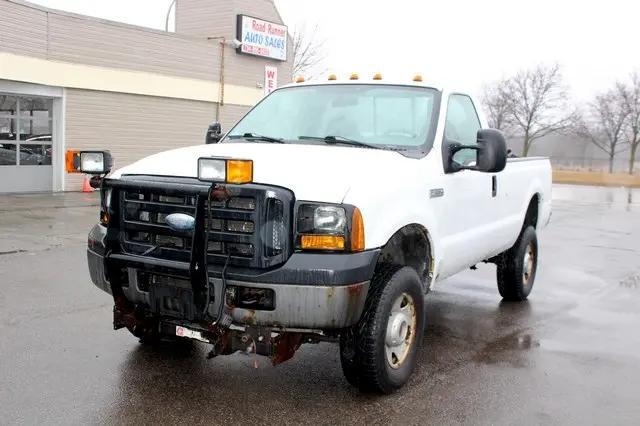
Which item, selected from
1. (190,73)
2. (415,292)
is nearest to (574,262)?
(415,292)

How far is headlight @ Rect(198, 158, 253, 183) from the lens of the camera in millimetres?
3582

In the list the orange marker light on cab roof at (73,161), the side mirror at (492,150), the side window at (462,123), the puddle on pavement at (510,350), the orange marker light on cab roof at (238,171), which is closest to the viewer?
the orange marker light on cab roof at (238,171)

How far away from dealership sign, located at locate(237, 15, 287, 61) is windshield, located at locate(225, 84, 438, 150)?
17.3m

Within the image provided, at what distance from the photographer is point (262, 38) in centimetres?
2303

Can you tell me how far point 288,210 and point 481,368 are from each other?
2.16 m

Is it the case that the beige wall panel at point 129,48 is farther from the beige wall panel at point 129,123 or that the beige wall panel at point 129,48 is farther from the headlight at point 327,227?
the headlight at point 327,227

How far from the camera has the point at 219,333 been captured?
3.86 meters

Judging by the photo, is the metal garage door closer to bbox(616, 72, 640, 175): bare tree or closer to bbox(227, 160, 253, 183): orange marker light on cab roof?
bbox(227, 160, 253, 183): orange marker light on cab roof

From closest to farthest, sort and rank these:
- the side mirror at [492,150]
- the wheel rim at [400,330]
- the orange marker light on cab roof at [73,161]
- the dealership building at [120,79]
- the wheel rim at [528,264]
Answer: the wheel rim at [400,330] → the orange marker light on cab roof at [73,161] → the side mirror at [492,150] → the wheel rim at [528,264] → the dealership building at [120,79]

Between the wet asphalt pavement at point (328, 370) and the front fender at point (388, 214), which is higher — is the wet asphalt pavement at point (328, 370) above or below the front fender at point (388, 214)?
below

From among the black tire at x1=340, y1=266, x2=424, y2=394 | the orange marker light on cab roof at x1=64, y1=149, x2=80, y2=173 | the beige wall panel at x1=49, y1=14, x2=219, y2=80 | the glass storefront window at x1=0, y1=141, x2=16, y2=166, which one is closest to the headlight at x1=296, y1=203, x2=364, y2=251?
the black tire at x1=340, y1=266, x2=424, y2=394

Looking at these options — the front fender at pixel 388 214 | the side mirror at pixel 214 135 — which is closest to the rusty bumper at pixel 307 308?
the front fender at pixel 388 214

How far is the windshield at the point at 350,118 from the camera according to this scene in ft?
16.4

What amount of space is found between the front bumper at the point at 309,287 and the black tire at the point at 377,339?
0.69 feet
